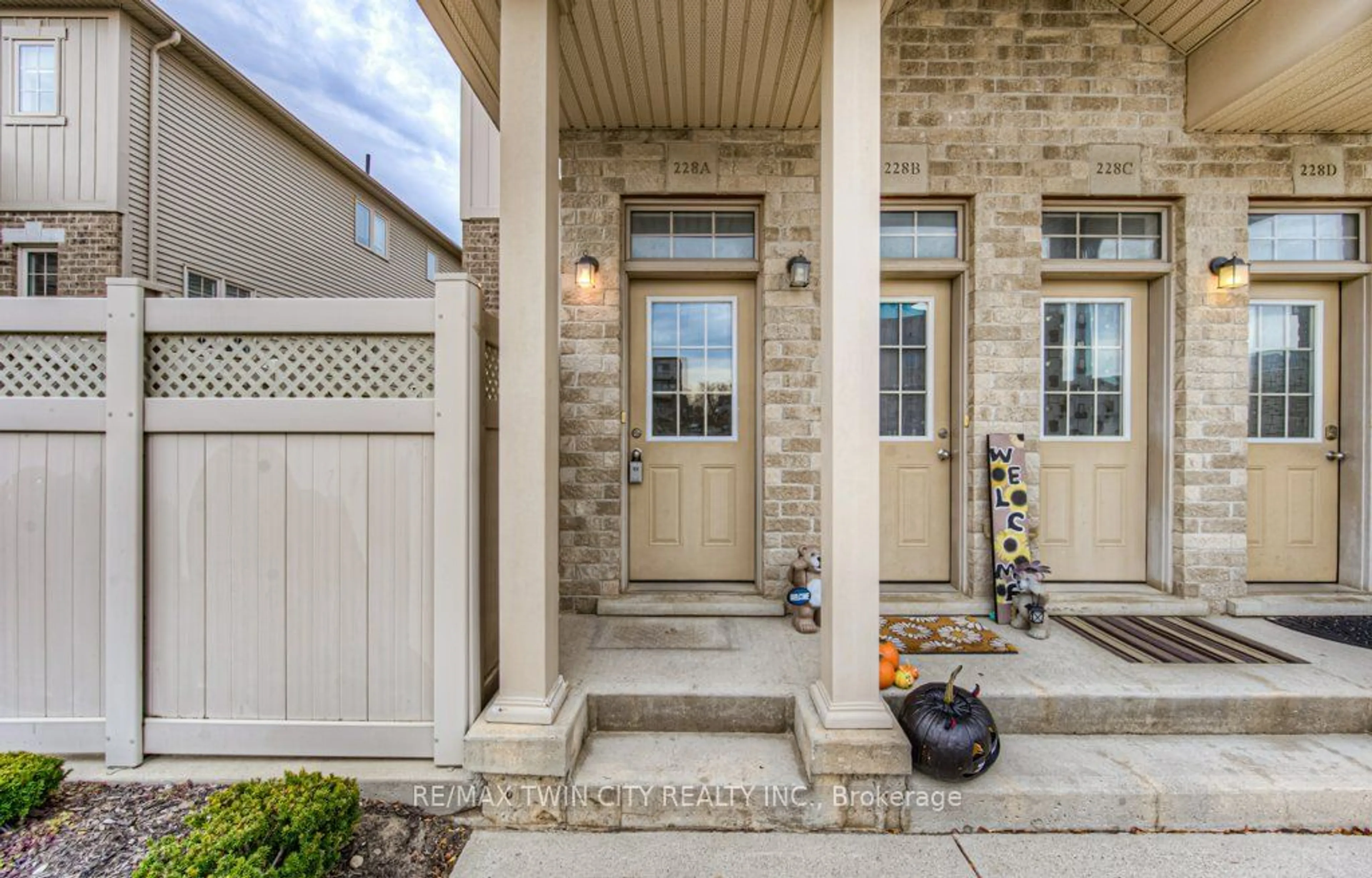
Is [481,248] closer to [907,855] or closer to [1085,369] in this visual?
[1085,369]

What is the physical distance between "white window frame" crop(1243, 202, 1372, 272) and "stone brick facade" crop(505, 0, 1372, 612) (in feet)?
0.37

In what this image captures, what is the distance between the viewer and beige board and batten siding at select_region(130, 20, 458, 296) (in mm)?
6977

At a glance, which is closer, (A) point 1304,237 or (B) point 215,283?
(A) point 1304,237

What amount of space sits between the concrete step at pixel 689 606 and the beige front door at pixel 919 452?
86 centimetres

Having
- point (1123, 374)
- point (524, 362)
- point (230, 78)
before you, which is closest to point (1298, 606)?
point (1123, 374)

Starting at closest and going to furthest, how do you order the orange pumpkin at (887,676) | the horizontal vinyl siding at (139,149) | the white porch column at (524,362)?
the white porch column at (524,362), the orange pumpkin at (887,676), the horizontal vinyl siding at (139,149)

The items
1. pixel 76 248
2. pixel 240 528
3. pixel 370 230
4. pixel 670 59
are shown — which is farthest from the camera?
pixel 370 230

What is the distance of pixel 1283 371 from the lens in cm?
370

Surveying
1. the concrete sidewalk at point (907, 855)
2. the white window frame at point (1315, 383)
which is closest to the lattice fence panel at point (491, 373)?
the concrete sidewalk at point (907, 855)

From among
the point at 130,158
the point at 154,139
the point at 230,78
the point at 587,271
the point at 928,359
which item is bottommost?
the point at 928,359

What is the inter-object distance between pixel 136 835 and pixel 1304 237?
647cm

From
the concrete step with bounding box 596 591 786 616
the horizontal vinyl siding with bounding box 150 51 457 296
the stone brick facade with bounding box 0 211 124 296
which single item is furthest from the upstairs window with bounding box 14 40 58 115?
the concrete step with bounding box 596 591 786 616

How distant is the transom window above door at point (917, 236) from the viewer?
3590 mm

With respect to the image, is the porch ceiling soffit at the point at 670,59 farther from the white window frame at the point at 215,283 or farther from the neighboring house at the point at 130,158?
the neighboring house at the point at 130,158
